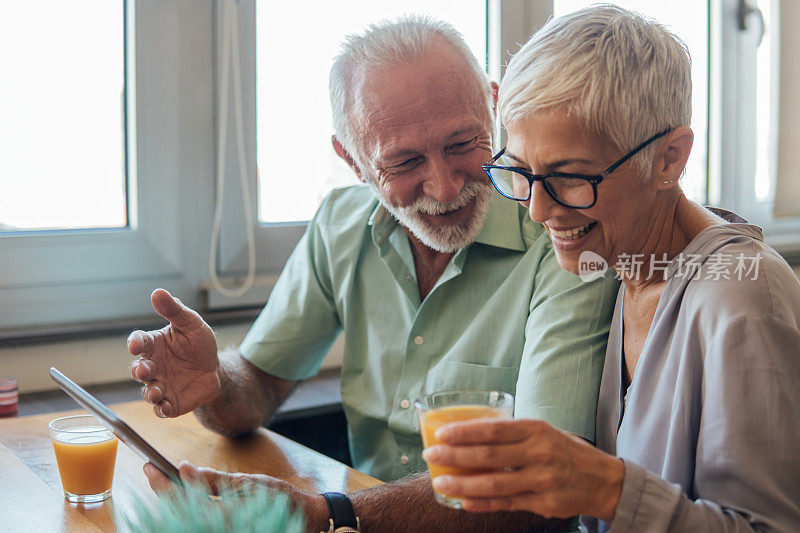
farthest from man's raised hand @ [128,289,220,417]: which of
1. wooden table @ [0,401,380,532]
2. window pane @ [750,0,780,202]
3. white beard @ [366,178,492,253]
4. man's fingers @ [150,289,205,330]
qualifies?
window pane @ [750,0,780,202]

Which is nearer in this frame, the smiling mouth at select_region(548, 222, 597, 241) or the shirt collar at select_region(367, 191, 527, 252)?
the smiling mouth at select_region(548, 222, 597, 241)

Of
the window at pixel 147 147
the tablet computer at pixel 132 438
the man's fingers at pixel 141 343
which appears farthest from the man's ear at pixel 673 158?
the window at pixel 147 147

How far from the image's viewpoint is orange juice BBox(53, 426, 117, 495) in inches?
51.1

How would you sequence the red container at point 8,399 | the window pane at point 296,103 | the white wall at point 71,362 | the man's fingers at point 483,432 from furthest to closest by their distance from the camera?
the window pane at point 296,103 → the white wall at point 71,362 → the red container at point 8,399 → the man's fingers at point 483,432

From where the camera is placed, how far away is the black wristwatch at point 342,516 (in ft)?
3.83

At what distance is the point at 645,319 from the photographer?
1268mm

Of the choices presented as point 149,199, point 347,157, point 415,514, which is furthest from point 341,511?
point 149,199

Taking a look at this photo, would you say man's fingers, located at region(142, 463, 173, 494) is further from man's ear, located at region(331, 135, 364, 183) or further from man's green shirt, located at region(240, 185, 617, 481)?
man's ear, located at region(331, 135, 364, 183)

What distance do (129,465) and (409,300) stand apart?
630mm

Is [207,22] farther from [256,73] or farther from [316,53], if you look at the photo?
[316,53]

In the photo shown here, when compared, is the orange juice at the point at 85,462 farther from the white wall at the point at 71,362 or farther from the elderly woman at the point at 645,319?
the white wall at the point at 71,362

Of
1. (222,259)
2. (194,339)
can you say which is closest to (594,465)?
(194,339)

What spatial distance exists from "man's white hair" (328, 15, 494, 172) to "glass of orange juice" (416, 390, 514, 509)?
2.75 ft

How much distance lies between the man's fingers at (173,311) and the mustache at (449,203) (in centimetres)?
48
